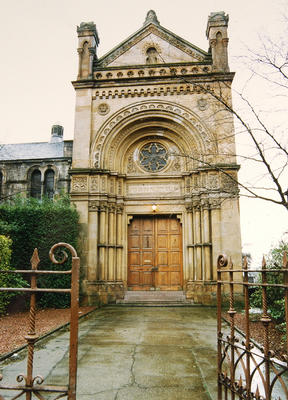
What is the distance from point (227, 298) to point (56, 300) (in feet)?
20.1

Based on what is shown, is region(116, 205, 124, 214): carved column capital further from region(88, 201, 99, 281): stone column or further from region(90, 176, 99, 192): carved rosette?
region(90, 176, 99, 192): carved rosette

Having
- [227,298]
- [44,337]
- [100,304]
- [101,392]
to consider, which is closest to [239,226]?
[227,298]

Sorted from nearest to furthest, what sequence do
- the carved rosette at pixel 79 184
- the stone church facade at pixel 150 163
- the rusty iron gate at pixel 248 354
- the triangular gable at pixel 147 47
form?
the rusty iron gate at pixel 248 354
the stone church facade at pixel 150 163
the carved rosette at pixel 79 184
the triangular gable at pixel 147 47

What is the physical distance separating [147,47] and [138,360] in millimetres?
13512

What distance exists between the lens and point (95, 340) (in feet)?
21.1

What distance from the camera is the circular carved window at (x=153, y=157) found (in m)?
14.0

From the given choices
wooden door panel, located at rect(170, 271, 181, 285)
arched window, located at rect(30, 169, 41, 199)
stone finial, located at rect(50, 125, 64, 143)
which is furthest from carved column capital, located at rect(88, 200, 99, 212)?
stone finial, located at rect(50, 125, 64, 143)

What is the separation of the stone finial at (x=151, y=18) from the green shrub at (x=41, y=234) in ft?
32.8

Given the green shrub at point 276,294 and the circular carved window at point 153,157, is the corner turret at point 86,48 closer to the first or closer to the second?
the circular carved window at point 153,157

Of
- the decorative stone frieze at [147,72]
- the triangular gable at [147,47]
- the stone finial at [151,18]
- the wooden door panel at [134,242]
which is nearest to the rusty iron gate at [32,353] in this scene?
the wooden door panel at [134,242]

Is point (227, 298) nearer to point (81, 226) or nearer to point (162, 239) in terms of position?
point (162, 239)

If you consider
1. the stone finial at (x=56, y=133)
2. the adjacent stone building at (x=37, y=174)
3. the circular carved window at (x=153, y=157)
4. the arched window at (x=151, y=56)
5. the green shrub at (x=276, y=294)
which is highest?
the stone finial at (x=56, y=133)

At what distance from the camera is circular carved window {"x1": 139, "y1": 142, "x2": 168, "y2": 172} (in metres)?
14.0

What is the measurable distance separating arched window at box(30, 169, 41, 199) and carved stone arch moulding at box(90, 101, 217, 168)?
10.2 m
